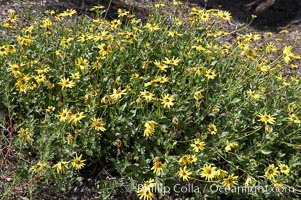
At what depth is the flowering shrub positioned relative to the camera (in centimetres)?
298

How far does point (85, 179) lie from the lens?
10.5 feet

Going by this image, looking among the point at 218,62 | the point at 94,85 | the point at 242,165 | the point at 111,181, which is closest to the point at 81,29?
the point at 94,85

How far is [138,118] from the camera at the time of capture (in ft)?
10.6

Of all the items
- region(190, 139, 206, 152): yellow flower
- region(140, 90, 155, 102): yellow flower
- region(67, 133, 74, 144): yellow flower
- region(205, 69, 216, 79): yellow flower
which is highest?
region(205, 69, 216, 79): yellow flower

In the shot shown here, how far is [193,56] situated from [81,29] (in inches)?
47.8

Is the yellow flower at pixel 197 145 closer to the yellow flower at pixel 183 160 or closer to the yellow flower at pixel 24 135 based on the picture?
the yellow flower at pixel 183 160

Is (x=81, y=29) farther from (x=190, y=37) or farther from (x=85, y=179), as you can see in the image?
(x=85, y=179)

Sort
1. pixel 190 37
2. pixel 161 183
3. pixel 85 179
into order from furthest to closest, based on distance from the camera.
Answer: pixel 190 37 < pixel 85 179 < pixel 161 183

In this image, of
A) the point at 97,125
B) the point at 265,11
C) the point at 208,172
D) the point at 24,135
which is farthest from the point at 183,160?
the point at 265,11

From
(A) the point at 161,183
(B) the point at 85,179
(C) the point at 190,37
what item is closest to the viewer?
(A) the point at 161,183

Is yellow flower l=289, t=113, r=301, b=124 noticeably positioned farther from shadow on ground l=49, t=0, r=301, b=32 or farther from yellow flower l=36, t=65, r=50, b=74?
shadow on ground l=49, t=0, r=301, b=32

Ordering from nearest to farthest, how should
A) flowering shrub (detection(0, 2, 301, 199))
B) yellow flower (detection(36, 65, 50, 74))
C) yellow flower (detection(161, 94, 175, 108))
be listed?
flowering shrub (detection(0, 2, 301, 199)) < yellow flower (detection(161, 94, 175, 108)) < yellow flower (detection(36, 65, 50, 74))

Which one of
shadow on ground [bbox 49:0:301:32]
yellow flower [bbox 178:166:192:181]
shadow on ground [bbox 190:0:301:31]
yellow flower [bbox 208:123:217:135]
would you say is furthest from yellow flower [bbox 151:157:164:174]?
shadow on ground [bbox 190:0:301:31]

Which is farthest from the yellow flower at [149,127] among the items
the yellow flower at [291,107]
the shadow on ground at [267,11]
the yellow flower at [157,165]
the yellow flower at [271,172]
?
the shadow on ground at [267,11]
